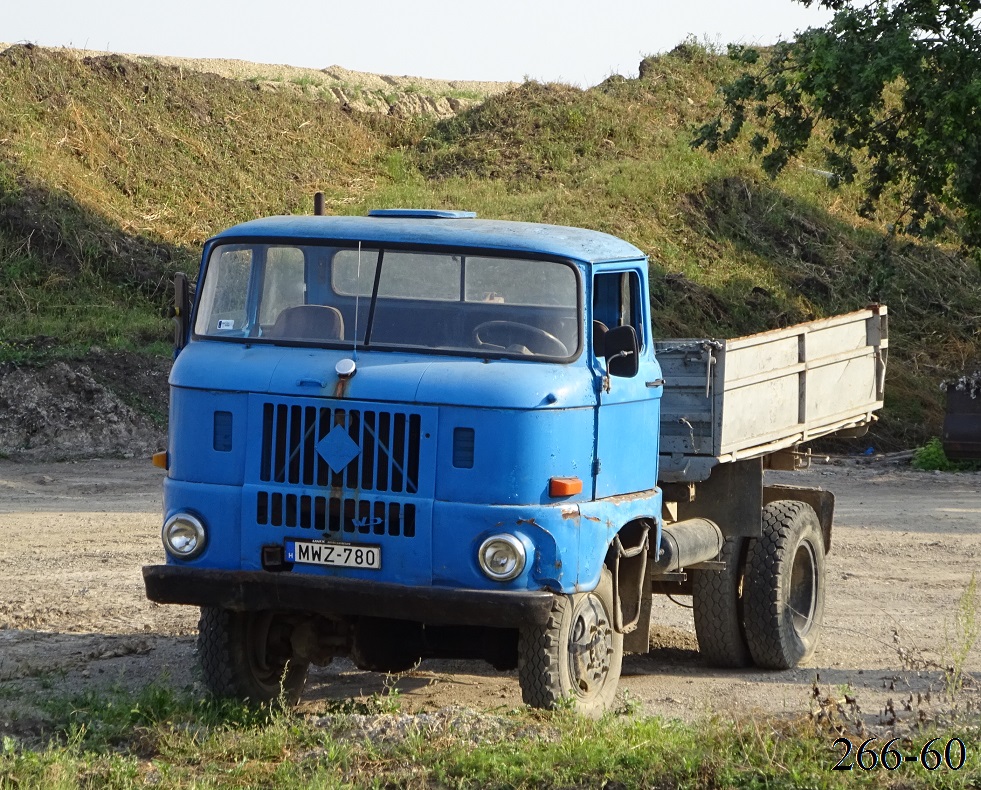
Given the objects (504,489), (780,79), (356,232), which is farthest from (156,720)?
(780,79)

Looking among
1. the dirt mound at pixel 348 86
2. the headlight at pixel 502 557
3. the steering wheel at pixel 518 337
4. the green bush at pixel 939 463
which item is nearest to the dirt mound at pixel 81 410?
the green bush at pixel 939 463

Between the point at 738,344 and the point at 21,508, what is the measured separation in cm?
842

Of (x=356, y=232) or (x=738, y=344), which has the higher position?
(x=356, y=232)

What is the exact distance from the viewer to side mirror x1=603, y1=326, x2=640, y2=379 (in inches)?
236

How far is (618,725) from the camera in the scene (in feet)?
18.8

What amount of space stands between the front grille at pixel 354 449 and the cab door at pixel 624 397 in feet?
2.85

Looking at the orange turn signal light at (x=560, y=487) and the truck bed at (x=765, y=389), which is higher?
the truck bed at (x=765, y=389)

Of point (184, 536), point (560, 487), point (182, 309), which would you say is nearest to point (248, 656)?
point (184, 536)

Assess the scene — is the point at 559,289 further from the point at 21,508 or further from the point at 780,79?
the point at 780,79

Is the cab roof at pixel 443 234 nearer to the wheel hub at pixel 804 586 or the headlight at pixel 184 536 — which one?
the headlight at pixel 184 536

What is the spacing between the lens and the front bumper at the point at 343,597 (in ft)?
17.8

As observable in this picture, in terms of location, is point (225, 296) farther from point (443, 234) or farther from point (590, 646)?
point (590, 646)

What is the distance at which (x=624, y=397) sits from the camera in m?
6.19

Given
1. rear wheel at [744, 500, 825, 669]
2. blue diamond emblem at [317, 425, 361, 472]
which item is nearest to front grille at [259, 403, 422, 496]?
blue diamond emblem at [317, 425, 361, 472]
